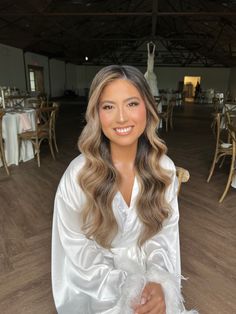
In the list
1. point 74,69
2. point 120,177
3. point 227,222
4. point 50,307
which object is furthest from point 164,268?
point 74,69

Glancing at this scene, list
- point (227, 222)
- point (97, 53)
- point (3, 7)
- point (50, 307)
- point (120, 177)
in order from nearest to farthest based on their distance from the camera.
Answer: point (120, 177) → point (50, 307) → point (227, 222) → point (3, 7) → point (97, 53)

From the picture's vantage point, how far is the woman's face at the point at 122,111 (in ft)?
3.21

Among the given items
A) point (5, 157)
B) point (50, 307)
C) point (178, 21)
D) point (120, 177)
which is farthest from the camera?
point (178, 21)

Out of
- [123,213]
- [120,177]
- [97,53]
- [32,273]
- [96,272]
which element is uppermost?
[97,53]

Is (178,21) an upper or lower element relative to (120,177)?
upper

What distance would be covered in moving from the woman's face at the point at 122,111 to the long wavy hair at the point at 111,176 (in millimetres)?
26

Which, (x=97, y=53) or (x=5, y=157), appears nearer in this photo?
(x=5, y=157)

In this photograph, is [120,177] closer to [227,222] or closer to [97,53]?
[227,222]

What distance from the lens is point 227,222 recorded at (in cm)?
257

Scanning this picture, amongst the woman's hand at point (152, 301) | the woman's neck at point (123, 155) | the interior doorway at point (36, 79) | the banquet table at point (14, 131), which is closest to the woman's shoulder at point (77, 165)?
the woman's neck at point (123, 155)

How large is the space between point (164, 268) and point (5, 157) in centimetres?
364

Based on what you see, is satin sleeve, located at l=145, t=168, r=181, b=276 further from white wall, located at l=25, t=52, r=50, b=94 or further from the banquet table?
white wall, located at l=25, t=52, r=50, b=94

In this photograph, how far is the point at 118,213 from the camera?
1.12 m

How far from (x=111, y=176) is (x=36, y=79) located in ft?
46.9
